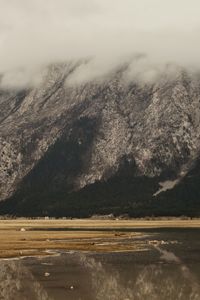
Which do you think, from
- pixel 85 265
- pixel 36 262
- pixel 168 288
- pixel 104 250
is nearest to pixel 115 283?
pixel 168 288

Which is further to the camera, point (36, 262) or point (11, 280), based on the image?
point (36, 262)

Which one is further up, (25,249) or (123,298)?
(25,249)

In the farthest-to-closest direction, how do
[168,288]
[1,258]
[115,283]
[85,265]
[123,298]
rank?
[1,258] < [85,265] < [115,283] < [168,288] < [123,298]

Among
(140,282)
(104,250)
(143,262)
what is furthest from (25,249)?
(140,282)

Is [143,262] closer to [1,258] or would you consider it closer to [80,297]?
[1,258]

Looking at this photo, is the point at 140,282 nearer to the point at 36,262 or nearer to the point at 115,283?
the point at 115,283

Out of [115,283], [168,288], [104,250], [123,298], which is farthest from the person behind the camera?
[104,250]
